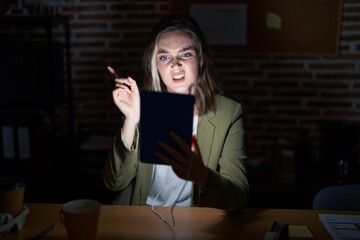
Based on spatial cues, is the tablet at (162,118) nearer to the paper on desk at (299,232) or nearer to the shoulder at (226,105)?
the paper on desk at (299,232)

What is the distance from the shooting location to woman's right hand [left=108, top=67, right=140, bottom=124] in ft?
4.13

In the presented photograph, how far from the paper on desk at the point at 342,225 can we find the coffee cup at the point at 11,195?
763mm

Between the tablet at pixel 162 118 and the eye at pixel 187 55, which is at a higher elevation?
the eye at pixel 187 55

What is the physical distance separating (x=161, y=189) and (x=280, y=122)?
1482mm

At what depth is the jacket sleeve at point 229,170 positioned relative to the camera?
1171 millimetres

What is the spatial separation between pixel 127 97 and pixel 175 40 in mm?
290

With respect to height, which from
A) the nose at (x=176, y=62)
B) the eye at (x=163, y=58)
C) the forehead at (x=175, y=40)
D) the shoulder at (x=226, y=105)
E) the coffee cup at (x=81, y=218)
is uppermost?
the forehead at (x=175, y=40)

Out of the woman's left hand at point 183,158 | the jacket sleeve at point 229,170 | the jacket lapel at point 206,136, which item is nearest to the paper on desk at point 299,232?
the jacket sleeve at point 229,170

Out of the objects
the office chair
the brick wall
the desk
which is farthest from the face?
the brick wall

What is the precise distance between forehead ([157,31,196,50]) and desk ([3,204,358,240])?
1.71 ft

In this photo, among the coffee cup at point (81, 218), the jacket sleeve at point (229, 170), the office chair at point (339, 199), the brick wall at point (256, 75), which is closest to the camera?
the coffee cup at point (81, 218)

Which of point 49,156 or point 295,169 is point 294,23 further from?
point 49,156

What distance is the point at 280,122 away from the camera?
9.18 feet

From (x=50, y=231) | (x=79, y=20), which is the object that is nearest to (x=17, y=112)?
(x=79, y=20)
